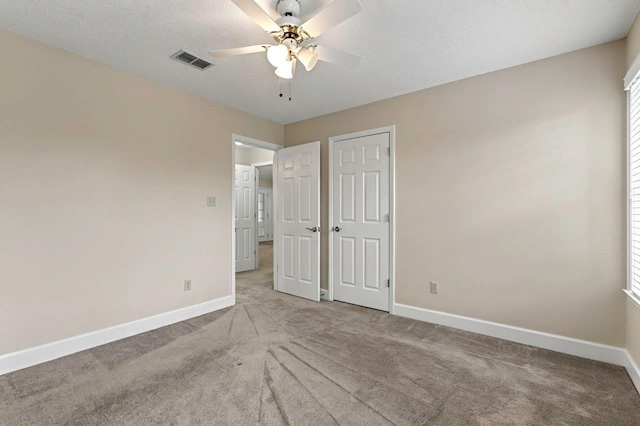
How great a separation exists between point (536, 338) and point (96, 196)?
410 centimetres

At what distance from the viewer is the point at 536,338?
103 inches

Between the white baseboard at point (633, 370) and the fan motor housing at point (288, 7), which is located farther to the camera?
the white baseboard at point (633, 370)

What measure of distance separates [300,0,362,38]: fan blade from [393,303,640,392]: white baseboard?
9.35ft

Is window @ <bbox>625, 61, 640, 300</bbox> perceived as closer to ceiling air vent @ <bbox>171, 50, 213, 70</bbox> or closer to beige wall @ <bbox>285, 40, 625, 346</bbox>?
beige wall @ <bbox>285, 40, 625, 346</bbox>

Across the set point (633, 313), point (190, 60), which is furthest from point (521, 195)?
point (190, 60)

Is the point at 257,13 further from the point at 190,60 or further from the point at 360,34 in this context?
the point at 190,60

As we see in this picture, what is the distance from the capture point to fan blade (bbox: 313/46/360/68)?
195cm

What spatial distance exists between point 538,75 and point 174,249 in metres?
3.91

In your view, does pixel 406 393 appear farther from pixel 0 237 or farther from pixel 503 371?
pixel 0 237

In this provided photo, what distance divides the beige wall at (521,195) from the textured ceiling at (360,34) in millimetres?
263

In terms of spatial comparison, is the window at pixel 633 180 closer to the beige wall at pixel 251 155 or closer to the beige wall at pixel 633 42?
the beige wall at pixel 633 42

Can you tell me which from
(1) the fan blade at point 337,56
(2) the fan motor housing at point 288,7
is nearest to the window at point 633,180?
(1) the fan blade at point 337,56

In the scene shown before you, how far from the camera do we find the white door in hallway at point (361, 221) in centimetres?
355

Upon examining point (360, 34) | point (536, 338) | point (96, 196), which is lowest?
point (536, 338)
